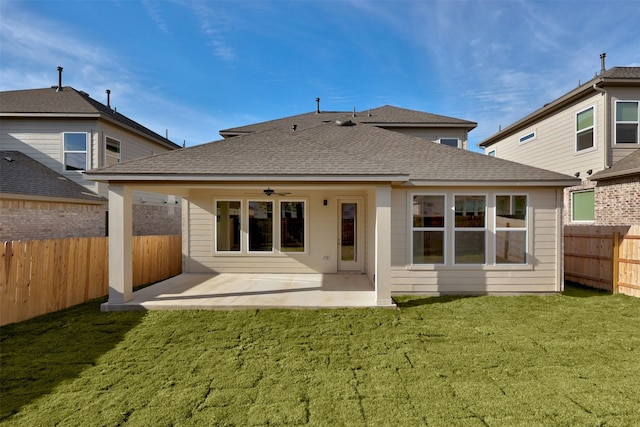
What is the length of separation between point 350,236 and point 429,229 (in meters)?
2.83

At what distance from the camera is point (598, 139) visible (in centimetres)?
969

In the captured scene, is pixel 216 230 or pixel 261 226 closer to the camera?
pixel 216 230

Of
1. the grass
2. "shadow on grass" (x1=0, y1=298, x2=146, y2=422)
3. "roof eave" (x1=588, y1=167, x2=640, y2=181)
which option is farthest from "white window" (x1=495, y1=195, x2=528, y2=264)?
"shadow on grass" (x1=0, y1=298, x2=146, y2=422)

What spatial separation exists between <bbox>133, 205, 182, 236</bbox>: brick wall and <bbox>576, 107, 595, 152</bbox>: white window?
17260 millimetres

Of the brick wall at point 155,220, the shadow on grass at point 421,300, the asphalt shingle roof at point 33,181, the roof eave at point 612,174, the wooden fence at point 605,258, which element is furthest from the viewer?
the brick wall at point 155,220

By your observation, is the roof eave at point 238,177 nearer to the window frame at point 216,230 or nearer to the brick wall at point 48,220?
the window frame at point 216,230

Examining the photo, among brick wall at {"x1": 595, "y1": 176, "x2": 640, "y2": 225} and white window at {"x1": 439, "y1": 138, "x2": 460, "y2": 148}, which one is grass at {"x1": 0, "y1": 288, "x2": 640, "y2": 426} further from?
white window at {"x1": 439, "y1": 138, "x2": 460, "y2": 148}

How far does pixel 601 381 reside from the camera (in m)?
3.35

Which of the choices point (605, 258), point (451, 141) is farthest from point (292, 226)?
point (605, 258)

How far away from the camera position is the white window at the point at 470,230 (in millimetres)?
6840

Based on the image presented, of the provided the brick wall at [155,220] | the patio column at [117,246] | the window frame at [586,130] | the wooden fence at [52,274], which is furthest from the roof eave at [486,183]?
the brick wall at [155,220]

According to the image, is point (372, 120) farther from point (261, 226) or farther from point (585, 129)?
point (585, 129)

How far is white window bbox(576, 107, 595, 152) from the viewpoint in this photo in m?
10.0

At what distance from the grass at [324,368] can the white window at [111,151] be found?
719 centimetres
